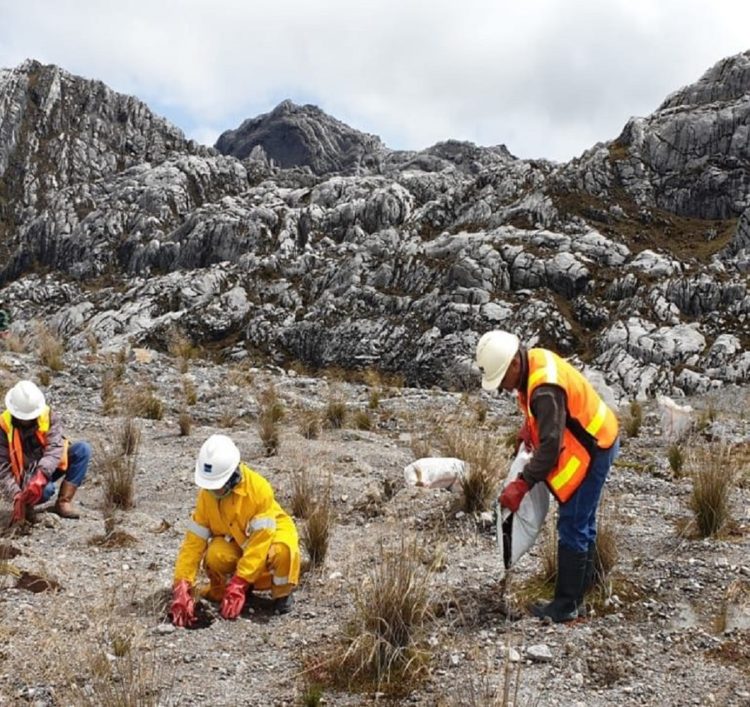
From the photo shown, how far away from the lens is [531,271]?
4228 centimetres

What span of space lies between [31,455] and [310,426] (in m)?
6.36

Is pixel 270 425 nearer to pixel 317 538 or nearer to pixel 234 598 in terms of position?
pixel 317 538

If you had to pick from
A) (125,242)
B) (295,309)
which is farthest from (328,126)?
(295,309)

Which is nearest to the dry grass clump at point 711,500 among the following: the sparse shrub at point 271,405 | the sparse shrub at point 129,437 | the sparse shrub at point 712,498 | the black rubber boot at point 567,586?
the sparse shrub at point 712,498

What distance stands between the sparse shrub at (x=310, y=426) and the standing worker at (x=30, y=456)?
220 inches

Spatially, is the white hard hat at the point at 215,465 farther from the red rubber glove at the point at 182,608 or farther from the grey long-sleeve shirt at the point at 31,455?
the grey long-sleeve shirt at the point at 31,455

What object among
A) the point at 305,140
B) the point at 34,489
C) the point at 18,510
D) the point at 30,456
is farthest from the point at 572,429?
the point at 305,140

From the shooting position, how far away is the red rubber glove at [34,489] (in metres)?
7.73

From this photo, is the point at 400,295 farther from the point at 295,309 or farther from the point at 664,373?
the point at 664,373

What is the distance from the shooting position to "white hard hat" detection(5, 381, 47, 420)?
313 inches

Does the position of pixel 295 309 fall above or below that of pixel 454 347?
above

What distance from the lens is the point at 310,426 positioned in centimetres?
1412

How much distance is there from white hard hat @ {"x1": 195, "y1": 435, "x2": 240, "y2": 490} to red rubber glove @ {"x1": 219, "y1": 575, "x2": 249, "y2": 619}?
855mm

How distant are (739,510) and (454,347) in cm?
3053
